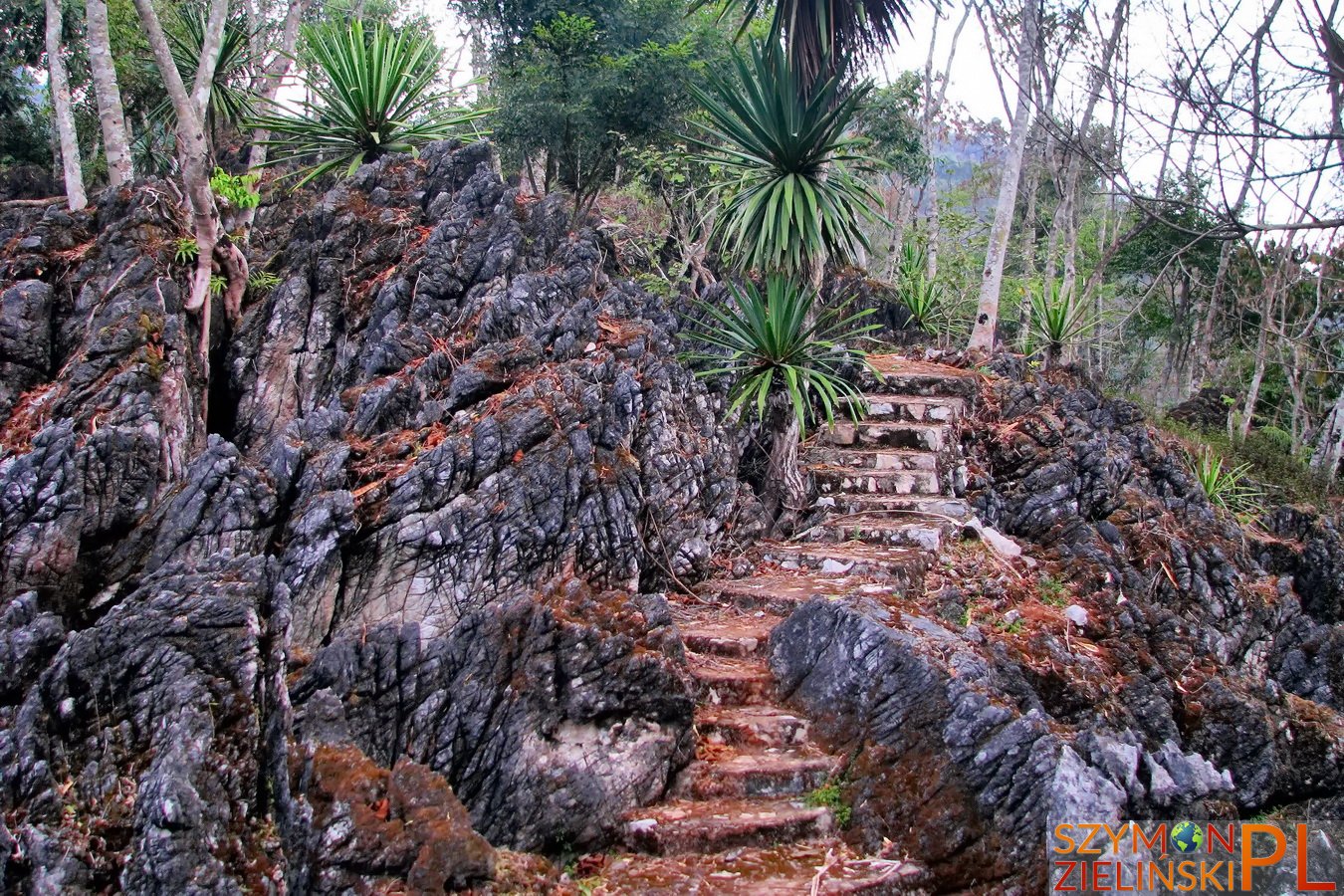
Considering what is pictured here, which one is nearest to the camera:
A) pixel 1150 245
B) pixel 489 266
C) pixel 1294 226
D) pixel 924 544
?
pixel 1294 226

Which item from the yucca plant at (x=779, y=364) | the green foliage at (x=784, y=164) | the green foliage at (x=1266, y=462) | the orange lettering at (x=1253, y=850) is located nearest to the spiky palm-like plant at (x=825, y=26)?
the green foliage at (x=784, y=164)

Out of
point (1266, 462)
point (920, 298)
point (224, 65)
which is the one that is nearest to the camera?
point (224, 65)

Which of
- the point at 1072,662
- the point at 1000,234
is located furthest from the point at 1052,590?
the point at 1000,234

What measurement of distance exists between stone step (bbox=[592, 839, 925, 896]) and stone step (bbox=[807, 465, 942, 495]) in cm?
447

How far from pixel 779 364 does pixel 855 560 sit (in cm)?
205

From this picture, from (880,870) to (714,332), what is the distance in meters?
5.42

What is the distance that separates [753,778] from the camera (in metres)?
5.18

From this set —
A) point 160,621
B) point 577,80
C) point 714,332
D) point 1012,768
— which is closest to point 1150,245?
point 577,80

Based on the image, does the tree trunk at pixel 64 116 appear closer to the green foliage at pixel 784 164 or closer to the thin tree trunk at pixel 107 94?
the thin tree trunk at pixel 107 94

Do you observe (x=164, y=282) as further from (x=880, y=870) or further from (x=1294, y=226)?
(x=1294, y=226)

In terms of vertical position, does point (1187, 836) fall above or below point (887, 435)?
below

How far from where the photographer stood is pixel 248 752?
385cm

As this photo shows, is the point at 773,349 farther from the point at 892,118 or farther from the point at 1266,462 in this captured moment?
the point at 1266,462

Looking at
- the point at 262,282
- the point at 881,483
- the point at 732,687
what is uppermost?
the point at 262,282
